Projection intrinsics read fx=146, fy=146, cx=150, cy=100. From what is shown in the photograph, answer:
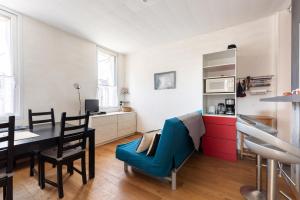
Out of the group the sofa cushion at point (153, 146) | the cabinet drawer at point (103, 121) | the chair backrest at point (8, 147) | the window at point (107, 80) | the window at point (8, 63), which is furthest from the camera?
the window at point (107, 80)

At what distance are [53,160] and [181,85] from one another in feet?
10.0

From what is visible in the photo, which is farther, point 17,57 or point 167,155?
point 17,57

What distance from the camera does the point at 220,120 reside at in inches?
109

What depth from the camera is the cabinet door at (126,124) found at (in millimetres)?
4105

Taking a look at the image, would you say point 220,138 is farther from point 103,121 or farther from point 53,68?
point 53,68

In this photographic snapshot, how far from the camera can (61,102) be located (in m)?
3.28

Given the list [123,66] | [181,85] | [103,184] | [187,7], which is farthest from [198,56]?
[103,184]

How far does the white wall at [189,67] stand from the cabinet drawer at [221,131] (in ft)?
1.98

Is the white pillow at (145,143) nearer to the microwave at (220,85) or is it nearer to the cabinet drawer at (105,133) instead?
the microwave at (220,85)

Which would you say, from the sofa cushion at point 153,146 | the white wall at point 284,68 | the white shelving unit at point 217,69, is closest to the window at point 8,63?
the sofa cushion at point 153,146

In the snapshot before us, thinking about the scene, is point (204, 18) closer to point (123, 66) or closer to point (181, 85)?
point (181, 85)

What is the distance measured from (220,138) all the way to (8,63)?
410 cm

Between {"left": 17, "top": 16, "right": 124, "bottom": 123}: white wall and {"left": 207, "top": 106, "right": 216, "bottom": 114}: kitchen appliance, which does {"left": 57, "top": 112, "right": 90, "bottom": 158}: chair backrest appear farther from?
{"left": 207, "top": 106, "right": 216, "bottom": 114}: kitchen appliance

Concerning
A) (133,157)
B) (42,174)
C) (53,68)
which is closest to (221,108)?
(133,157)
